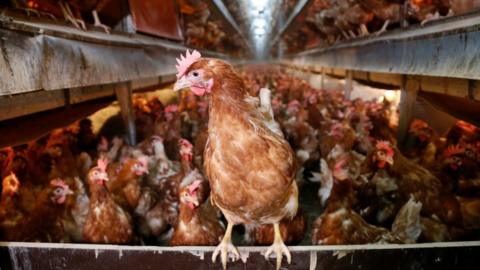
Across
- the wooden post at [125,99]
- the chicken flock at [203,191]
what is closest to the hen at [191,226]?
the chicken flock at [203,191]

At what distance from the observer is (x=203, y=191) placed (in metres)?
2.59

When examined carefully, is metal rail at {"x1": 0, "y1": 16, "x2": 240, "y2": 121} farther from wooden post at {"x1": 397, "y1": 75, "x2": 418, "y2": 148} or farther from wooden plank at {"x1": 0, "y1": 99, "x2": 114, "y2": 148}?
wooden post at {"x1": 397, "y1": 75, "x2": 418, "y2": 148}

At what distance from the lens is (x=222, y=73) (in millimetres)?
1162

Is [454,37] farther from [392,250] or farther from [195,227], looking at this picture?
[195,227]

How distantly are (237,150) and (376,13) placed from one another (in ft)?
11.3

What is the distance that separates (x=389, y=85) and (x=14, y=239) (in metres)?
3.78

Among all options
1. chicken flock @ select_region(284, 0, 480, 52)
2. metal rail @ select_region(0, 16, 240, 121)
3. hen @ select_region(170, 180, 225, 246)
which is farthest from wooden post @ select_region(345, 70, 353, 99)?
hen @ select_region(170, 180, 225, 246)

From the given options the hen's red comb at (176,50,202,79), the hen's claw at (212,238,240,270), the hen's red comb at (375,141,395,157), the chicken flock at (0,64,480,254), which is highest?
the hen's red comb at (176,50,202,79)

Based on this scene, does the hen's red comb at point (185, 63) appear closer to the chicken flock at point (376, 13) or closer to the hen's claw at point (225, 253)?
the hen's claw at point (225, 253)

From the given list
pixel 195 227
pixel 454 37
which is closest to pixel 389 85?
pixel 454 37

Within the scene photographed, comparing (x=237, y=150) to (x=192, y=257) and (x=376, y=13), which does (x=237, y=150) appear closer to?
(x=192, y=257)

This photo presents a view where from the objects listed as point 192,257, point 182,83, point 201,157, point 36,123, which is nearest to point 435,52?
point 182,83

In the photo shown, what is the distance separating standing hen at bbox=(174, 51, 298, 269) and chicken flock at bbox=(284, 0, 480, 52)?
5.53 ft

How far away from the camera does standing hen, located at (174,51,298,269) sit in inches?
45.9
